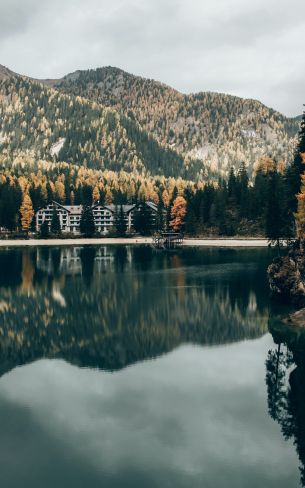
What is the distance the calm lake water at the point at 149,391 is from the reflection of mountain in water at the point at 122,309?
30cm

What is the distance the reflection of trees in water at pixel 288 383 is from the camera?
114 feet

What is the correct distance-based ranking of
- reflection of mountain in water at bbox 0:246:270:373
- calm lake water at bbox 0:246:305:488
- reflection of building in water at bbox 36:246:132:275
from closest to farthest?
calm lake water at bbox 0:246:305:488 → reflection of mountain in water at bbox 0:246:270:373 → reflection of building in water at bbox 36:246:132:275

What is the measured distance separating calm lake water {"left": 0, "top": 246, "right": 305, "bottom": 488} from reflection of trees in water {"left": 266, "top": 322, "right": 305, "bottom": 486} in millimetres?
131

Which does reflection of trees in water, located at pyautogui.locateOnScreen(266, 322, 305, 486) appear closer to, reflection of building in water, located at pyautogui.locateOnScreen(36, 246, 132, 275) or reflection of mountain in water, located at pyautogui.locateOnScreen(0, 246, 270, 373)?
reflection of mountain in water, located at pyautogui.locateOnScreen(0, 246, 270, 373)

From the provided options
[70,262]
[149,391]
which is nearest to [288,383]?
[149,391]

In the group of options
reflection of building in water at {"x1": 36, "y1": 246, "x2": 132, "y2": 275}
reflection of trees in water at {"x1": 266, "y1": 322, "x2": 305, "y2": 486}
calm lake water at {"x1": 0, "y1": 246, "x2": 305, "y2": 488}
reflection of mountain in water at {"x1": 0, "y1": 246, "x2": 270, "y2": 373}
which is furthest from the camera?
reflection of building in water at {"x1": 36, "y1": 246, "x2": 132, "y2": 275}

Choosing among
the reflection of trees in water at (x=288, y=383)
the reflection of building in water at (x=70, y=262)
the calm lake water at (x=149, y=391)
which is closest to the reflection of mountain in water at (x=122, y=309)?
the calm lake water at (x=149, y=391)

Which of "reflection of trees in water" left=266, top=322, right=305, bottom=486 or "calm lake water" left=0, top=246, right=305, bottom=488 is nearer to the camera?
"calm lake water" left=0, top=246, right=305, bottom=488

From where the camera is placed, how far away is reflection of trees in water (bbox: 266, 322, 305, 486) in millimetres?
34781

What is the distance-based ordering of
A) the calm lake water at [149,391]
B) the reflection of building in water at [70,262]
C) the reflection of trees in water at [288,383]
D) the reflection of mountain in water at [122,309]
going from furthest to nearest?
the reflection of building in water at [70,262]
the reflection of mountain in water at [122,309]
the reflection of trees in water at [288,383]
the calm lake water at [149,391]

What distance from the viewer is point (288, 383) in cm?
4369

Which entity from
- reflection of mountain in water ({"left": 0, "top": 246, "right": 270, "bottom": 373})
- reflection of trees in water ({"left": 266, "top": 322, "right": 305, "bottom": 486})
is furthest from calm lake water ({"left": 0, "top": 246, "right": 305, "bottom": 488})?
reflection of mountain in water ({"left": 0, "top": 246, "right": 270, "bottom": 373})

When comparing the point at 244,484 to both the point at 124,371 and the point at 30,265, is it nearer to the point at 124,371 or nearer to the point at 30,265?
the point at 124,371

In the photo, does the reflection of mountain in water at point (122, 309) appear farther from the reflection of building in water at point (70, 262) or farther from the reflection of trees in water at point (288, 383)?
the reflection of trees in water at point (288, 383)
